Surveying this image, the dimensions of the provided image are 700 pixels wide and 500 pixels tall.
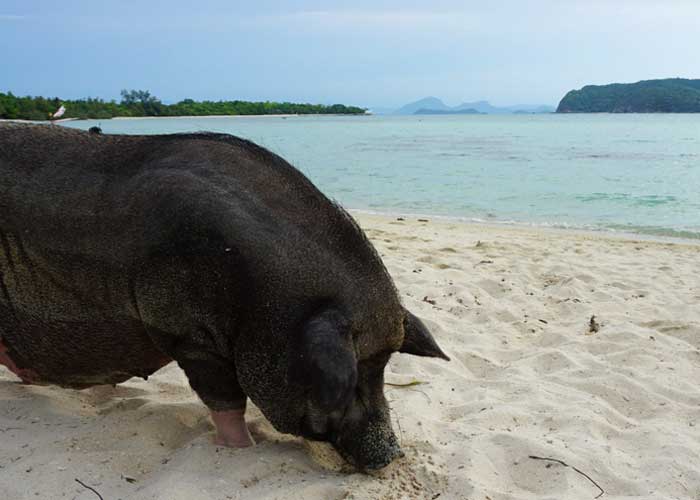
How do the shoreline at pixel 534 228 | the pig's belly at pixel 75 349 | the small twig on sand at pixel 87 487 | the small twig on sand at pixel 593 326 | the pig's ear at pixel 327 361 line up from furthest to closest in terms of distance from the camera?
the shoreline at pixel 534 228 → the small twig on sand at pixel 593 326 → the pig's belly at pixel 75 349 → the small twig on sand at pixel 87 487 → the pig's ear at pixel 327 361

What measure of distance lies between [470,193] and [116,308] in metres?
15.6

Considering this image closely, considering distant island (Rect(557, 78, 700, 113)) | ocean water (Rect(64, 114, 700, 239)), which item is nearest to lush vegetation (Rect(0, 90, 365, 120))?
ocean water (Rect(64, 114, 700, 239))

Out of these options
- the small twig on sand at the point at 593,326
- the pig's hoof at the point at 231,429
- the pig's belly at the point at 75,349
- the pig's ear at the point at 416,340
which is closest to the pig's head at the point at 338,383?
the pig's ear at the point at 416,340

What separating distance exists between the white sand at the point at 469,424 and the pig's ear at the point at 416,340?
50cm

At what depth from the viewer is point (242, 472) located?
337cm

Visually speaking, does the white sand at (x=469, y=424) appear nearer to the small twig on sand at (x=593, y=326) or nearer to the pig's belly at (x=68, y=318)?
the small twig on sand at (x=593, y=326)

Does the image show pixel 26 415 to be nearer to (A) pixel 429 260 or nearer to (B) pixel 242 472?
(B) pixel 242 472

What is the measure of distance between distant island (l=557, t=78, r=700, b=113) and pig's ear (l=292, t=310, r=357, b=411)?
147 meters

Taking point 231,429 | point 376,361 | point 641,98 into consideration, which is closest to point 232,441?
point 231,429

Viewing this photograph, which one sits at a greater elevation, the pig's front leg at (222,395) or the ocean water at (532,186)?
the pig's front leg at (222,395)

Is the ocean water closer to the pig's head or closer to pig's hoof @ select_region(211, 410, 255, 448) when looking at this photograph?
pig's hoof @ select_region(211, 410, 255, 448)

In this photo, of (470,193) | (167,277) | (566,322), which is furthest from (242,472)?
(470,193)

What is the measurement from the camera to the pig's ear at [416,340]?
12.0 ft

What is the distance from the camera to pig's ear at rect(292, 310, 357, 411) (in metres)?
2.89
